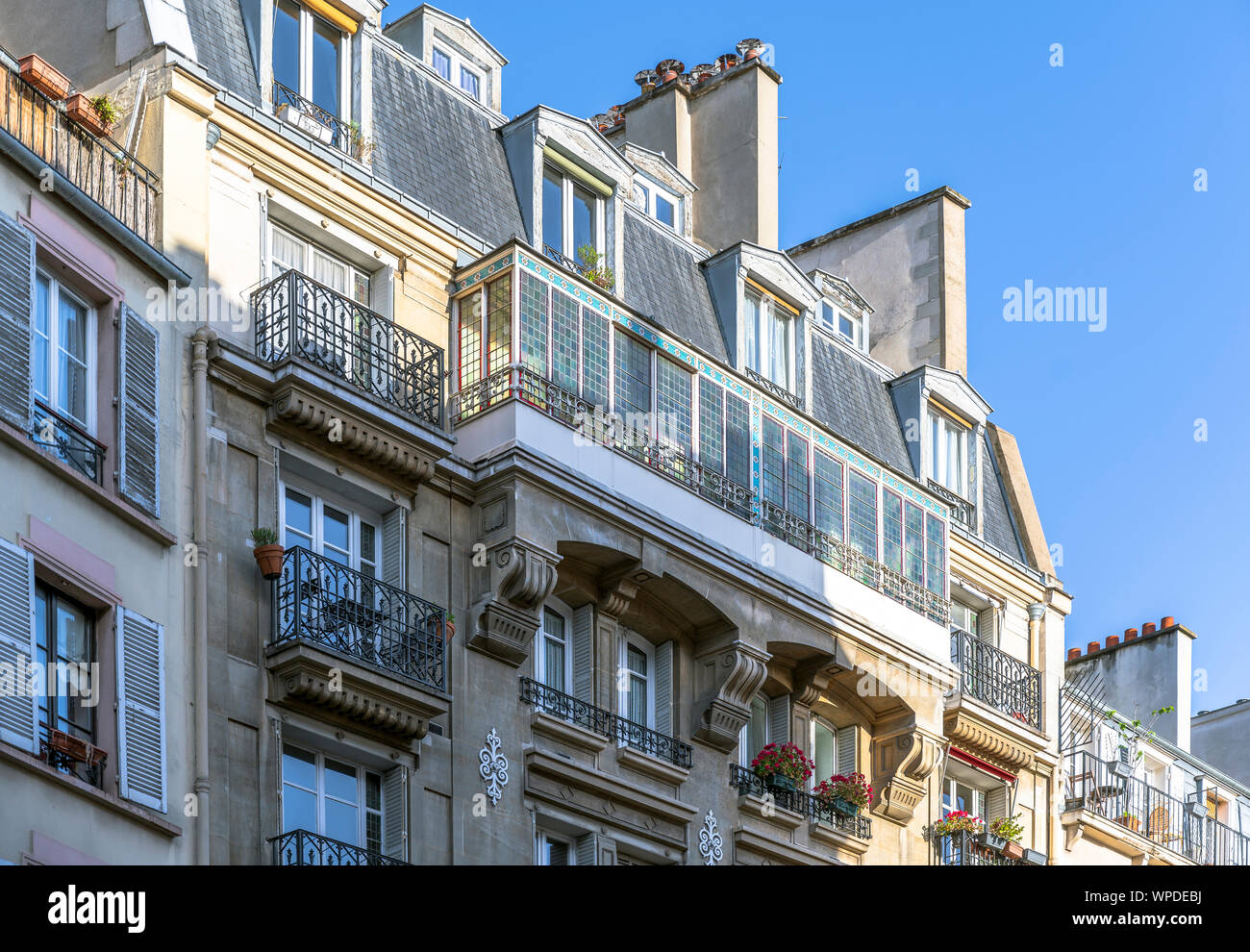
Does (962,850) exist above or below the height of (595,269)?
below

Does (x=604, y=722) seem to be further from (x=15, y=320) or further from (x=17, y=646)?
(x=15, y=320)

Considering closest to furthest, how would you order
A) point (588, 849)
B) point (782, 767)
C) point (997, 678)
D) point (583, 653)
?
point (588, 849), point (583, 653), point (782, 767), point (997, 678)

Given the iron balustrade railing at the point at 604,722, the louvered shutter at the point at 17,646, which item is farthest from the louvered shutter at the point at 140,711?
the iron balustrade railing at the point at 604,722

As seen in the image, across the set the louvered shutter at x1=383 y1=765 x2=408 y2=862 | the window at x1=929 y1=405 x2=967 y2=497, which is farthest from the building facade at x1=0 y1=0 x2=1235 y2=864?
the window at x1=929 y1=405 x2=967 y2=497

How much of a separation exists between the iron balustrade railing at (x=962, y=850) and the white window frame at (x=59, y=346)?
15.0 m

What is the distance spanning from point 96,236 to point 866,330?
1784cm

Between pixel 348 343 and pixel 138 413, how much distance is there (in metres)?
3.70

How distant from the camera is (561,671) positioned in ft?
100

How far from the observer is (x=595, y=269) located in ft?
108

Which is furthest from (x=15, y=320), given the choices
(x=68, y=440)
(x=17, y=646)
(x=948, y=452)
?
(x=948, y=452)

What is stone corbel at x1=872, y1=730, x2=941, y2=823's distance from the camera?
34.9 meters

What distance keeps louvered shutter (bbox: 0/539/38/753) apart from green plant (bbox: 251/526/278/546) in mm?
3795
